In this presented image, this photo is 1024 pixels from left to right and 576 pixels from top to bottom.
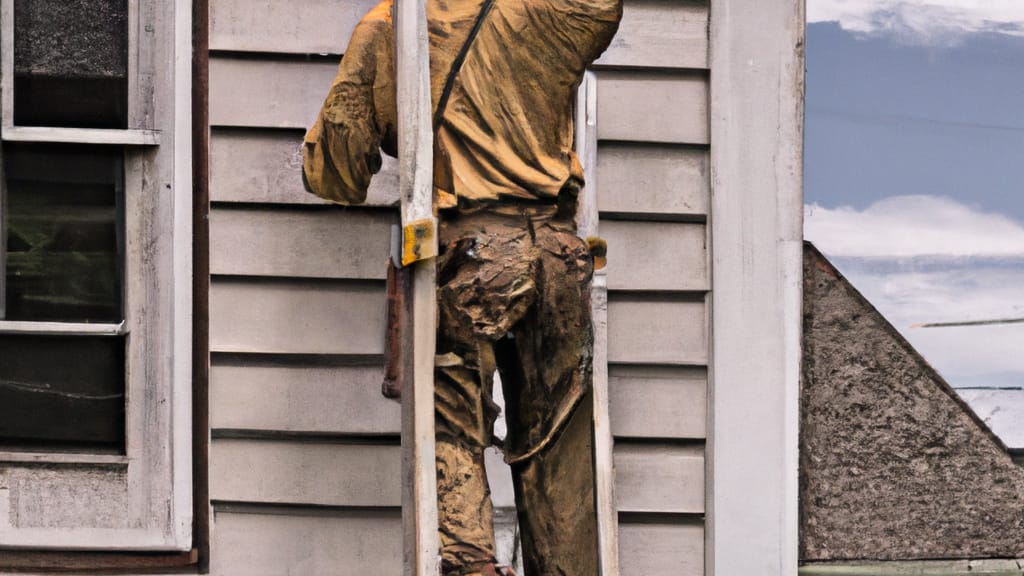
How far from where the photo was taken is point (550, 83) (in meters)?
4.50

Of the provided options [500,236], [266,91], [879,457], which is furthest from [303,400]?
[879,457]

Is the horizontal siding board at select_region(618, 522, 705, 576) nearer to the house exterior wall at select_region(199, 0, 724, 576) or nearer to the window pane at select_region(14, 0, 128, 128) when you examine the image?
the house exterior wall at select_region(199, 0, 724, 576)

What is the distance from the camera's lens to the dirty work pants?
4.30 meters

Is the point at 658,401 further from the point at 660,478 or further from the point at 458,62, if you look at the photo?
the point at 458,62

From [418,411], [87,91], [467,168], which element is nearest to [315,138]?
[467,168]

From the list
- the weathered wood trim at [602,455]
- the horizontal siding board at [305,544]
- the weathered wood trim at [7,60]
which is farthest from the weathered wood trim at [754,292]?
the weathered wood trim at [7,60]

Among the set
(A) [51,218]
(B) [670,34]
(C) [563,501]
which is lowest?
(C) [563,501]

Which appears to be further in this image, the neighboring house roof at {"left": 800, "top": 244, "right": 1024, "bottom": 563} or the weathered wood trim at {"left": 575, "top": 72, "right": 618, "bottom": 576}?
the neighboring house roof at {"left": 800, "top": 244, "right": 1024, "bottom": 563}

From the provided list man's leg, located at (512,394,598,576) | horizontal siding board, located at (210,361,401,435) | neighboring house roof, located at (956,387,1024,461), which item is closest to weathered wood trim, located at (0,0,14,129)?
horizontal siding board, located at (210,361,401,435)

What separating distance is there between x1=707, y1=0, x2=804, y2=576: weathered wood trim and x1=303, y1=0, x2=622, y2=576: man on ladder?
130cm

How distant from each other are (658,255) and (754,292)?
1.19 feet

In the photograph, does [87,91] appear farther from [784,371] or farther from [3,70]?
[784,371]

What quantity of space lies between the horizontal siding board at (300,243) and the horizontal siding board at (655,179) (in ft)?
2.58

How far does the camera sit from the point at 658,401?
19.0ft
